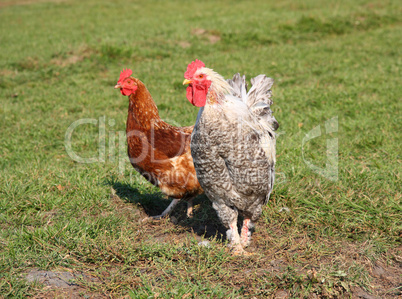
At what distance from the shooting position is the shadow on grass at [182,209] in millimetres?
3832

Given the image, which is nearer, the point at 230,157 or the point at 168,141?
the point at 230,157

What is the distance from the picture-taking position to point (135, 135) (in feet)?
13.4

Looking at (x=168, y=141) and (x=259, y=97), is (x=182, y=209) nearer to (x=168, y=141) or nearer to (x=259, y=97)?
(x=168, y=141)

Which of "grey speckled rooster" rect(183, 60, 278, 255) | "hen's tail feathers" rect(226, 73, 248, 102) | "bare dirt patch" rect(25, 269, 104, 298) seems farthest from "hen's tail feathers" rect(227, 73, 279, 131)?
"bare dirt patch" rect(25, 269, 104, 298)

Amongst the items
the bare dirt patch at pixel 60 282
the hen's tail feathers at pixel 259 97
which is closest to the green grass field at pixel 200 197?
the bare dirt patch at pixel 60 282

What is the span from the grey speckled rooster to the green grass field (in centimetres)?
40

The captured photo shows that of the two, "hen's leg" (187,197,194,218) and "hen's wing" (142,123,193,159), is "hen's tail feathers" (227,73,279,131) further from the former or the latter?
"hen's leg" (187,197,194,218)

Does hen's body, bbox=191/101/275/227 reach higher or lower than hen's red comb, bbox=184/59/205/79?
lower

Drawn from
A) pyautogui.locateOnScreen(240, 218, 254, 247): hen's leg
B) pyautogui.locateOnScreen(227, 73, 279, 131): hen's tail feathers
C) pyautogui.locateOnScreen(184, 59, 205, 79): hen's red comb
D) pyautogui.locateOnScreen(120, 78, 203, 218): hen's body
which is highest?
pyautogui.locateOnScreen(184, 59, 205, 79): hen's red comb

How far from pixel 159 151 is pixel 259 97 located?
3.91ft

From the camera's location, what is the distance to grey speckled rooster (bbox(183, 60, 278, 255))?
2914mm

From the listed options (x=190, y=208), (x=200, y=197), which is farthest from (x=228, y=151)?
(x=200, y=197)

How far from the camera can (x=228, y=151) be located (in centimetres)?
294

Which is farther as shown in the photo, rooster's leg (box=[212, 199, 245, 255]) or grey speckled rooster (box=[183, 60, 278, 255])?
rooster's leg (box=[212, 199, 245, 255])
